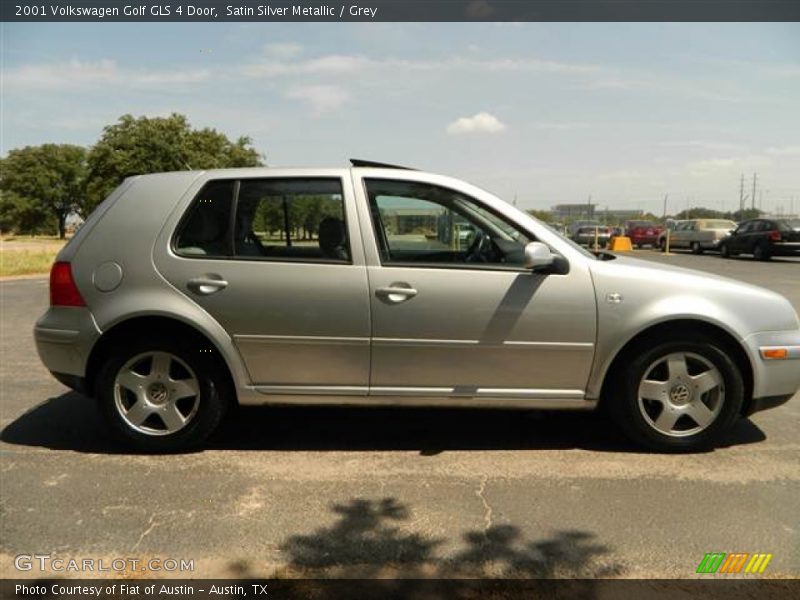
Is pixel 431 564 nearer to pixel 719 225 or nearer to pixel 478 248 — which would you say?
pixel 478 248

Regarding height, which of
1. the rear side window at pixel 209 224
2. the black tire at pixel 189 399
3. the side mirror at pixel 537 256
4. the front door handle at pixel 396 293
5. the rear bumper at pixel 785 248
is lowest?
the black tire at pixel 189 399

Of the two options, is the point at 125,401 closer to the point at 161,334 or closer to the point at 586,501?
the point at 161,334

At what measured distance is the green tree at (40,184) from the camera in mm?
64938

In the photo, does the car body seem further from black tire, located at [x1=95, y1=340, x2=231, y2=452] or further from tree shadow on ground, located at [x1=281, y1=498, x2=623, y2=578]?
tree shadow on ground, located at [x1=281, y1=498, x2=623, y2=578]

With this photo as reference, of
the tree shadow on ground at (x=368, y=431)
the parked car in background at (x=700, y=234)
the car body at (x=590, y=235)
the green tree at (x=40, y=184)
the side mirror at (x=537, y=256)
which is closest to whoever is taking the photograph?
the side mirror at (x=537, y=256)

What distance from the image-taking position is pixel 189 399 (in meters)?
3.82

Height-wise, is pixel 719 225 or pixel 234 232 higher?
pixel 719 225

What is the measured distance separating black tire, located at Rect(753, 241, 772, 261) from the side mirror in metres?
21.8

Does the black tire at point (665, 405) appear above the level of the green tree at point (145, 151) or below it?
below

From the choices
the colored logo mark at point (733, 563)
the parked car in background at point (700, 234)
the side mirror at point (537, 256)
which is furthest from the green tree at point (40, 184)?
the colored logo mark at point (733, 563)

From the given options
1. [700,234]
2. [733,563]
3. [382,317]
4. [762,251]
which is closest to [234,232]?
[382,317]

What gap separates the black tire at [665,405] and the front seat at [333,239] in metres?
1.77

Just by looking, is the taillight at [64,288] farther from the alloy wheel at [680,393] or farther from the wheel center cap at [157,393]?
the alloy wheel at [680,393]

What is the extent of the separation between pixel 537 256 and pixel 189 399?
2220mm
